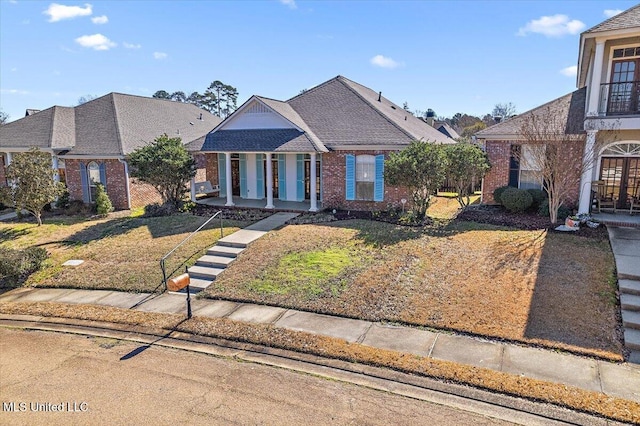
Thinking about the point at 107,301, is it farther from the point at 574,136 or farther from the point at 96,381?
the point at 574,136

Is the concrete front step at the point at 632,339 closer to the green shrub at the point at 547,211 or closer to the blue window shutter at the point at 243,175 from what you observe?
the green shrub at the point at 547,211

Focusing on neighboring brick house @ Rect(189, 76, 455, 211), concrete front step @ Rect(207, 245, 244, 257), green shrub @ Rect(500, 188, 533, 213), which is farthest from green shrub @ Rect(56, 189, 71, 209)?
green shrub @ Rect(500, 188, 533, 213)

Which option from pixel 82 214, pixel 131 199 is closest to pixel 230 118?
pixel 131 199

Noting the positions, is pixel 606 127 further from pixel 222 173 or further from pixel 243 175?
pixel 222 173

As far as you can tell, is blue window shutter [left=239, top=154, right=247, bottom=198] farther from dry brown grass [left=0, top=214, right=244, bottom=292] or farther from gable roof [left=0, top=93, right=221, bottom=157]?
gable roof [left=0, top=93, right=221, bottom=157]

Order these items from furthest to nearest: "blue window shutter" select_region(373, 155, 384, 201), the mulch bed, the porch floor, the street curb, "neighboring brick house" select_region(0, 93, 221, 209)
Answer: "neighboring brick house" select_region(0, 93, 221, 209) < the porch floor < "blue window shutter" select_region(373, 155, 384, 201) < the mulch bed < the street curb
